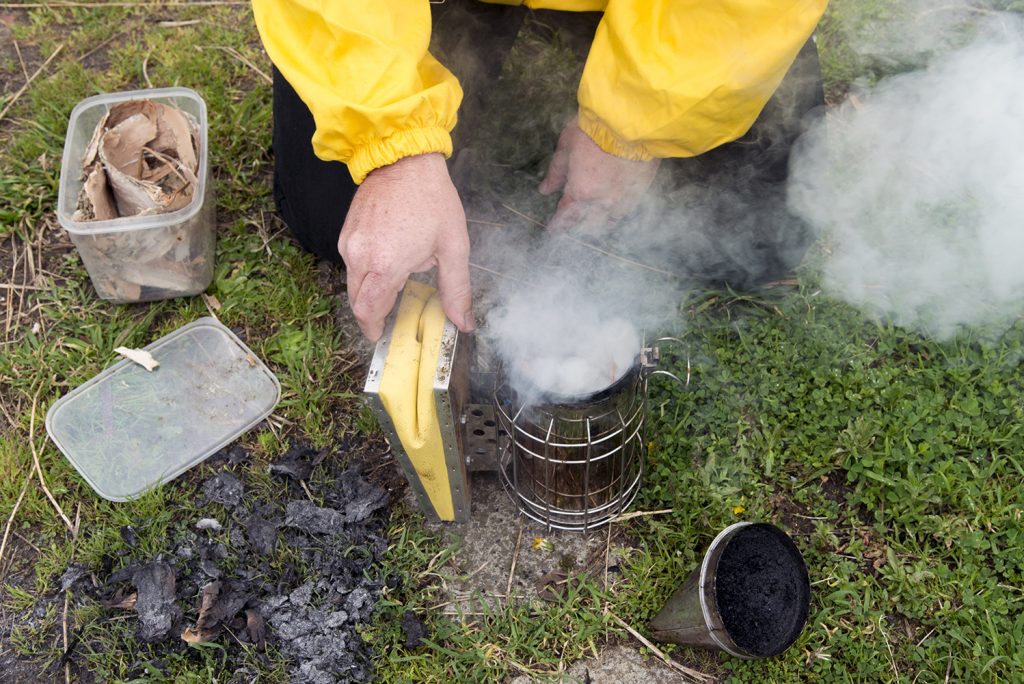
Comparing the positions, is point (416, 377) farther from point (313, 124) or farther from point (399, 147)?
point (313, 124)

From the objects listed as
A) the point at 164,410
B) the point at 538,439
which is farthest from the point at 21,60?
the point at 538,439

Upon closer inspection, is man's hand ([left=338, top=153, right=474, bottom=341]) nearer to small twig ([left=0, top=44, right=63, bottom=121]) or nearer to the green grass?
the green grass

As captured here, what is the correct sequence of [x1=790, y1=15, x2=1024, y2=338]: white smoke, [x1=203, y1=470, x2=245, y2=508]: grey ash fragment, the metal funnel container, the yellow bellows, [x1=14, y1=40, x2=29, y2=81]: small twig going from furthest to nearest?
[x1=14, y1=40, x2=29, y2=81]: small twig < [x1=790, y1=15, x2=1024, y2=338]: white smoke < [x1=203, y1=470, x2=245, y2=508]: grey ash fragment < the metal funnel container < the yellow bellows

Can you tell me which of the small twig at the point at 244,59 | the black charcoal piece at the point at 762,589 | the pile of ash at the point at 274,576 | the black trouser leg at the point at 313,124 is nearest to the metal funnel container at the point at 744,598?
the black charcoal piece at the point at 762,589

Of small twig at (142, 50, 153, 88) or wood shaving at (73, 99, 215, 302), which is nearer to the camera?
wood shaving at (73, 99, 215, 302)

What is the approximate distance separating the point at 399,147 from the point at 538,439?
77cm

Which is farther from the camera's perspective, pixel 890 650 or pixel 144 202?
pixel 144 202

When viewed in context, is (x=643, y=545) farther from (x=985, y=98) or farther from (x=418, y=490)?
(x=985, y=98)

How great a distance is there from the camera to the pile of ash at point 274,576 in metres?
2.08

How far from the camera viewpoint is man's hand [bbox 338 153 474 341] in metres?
1.73

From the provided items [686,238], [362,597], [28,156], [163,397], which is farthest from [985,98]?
[28,156]

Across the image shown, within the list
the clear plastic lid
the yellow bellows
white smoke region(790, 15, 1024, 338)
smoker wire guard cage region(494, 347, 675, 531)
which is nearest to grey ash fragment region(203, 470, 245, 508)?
the clear plastic lid

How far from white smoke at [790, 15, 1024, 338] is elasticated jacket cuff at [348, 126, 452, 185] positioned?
1.45m

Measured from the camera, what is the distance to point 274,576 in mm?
2209
